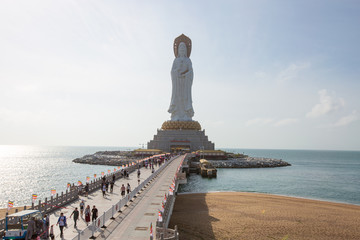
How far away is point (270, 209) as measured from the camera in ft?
90.0

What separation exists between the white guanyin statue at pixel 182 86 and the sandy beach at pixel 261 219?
4700 cm

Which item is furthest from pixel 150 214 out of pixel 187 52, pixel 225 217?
pixel 187 52

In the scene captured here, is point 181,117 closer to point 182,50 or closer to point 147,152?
point 147,152

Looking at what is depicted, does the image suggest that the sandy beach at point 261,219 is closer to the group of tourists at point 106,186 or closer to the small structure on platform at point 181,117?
the group of tourists at point 106,186

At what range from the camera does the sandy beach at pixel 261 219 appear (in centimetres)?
2012

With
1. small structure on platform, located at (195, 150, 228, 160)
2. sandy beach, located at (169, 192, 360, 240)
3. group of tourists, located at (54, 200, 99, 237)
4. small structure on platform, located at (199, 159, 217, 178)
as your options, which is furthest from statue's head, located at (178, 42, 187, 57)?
group of tourists, located at (54, 200, 99, 237)

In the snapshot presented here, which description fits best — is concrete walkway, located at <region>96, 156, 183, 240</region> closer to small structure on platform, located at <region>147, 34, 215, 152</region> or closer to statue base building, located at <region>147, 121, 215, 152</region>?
statue base building, located at <region>147, 121, 215, 152</region>

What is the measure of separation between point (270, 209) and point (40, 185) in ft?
116

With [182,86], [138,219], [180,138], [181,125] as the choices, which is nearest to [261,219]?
[138,219]

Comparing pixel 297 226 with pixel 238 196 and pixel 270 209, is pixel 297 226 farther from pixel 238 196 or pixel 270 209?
pixel 238 196

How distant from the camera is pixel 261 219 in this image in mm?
23891

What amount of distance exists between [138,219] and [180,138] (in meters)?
58.2

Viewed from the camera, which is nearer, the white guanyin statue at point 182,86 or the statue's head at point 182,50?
the white guanyin statue at point 182,86

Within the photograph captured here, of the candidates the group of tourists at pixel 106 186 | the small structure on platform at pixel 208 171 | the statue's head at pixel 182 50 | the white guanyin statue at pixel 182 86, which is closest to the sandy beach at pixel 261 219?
the group of tourists at pixel 106 186
